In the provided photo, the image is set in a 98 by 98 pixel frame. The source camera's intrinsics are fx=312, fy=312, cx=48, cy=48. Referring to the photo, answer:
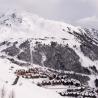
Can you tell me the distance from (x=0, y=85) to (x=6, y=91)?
11.5 meters

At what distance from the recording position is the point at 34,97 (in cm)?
13100

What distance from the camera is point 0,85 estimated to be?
134750 mm

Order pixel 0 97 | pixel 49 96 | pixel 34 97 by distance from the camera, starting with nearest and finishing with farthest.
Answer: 1. pixel 0 97
2. pixel 34 97
3. pixel 49 96

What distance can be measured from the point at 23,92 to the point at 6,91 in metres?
10.5

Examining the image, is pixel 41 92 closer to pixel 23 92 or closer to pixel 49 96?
pixel 49 96

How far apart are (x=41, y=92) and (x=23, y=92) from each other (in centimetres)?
1602

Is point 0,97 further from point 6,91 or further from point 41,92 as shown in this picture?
point 41,92

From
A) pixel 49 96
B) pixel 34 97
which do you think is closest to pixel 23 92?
pixel 34 97

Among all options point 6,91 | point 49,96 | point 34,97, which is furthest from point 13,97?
point 49,96

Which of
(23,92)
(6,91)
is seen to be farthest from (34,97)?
(6,91)

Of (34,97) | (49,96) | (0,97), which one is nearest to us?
(0,97)

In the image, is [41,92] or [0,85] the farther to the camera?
[41,92]

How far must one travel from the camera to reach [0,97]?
11669cm

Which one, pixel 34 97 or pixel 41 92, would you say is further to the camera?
pixel 41 92
